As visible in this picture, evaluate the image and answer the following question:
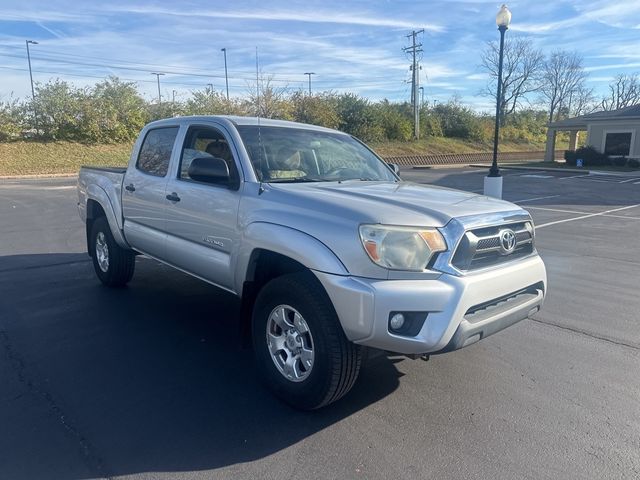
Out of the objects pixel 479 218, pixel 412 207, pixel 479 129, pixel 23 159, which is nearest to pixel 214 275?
pixel 412 207

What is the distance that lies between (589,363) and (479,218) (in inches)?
70.3

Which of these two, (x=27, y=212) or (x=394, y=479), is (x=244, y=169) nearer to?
(x=394, y=479)

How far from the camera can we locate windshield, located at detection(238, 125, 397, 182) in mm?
4098

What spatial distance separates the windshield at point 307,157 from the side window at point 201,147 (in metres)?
0.27

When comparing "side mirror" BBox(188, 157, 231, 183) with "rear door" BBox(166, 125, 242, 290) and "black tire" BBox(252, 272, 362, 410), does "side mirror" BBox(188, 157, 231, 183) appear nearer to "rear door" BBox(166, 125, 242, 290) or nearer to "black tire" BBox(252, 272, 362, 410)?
"rear door" BBox(166, 125, 242, 290)

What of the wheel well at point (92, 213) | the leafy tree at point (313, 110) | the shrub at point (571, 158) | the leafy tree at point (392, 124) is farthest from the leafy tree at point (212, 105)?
the wheel well at point (92, 213)

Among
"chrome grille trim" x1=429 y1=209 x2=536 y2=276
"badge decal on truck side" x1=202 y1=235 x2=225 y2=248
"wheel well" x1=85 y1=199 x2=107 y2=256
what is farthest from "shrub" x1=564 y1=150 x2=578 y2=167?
"badge decal on truck side" x1=202 y1=235 x2=225 y2=248

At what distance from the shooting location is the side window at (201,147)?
4418mm

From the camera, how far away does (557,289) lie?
6.26 metres

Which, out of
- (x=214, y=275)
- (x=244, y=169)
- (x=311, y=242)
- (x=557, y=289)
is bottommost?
(x=557, y=289)

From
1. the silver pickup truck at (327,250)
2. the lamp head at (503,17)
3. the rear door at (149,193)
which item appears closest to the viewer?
the silver pickup truck at (327,250)

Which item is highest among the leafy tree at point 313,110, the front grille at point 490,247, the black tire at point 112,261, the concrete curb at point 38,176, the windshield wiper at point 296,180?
the leafy tree at point 313,110

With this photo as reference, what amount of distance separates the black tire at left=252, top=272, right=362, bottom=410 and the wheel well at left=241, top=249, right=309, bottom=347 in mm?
139

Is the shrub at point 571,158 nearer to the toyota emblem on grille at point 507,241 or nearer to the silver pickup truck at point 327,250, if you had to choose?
the silver pickup truck at point 327,250
